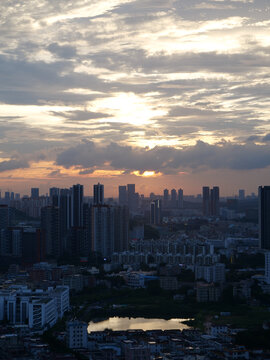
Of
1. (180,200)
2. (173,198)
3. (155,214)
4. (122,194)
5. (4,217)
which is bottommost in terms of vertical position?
(155,214)

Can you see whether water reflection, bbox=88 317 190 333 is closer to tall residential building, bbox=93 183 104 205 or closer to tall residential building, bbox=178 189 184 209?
tall residential building, bbox=93 183 104 205

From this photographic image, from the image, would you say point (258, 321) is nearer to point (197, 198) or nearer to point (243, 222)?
point (243, 222)

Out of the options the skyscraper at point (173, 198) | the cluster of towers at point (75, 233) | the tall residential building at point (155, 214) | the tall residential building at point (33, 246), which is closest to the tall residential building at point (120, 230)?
the cluster of towers at point (75, 233)

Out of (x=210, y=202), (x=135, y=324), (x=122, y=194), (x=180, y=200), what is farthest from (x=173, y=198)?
(x=135, y=324)

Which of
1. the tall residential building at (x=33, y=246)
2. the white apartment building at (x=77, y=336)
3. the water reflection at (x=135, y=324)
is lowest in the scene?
the water reflection at (x=135, y=324)

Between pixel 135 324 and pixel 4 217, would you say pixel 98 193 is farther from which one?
pixel 135 324

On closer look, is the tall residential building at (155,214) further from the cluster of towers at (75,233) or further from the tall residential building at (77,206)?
the cluster of towers at (75,233)
